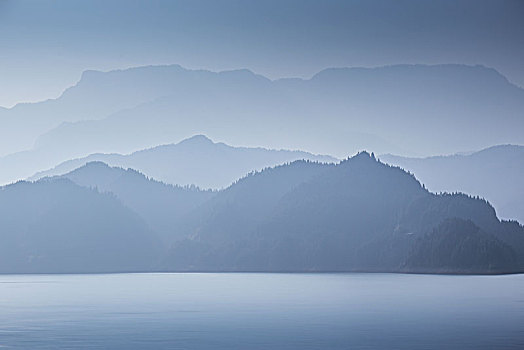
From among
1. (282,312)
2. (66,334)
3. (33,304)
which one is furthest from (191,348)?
(33,304)

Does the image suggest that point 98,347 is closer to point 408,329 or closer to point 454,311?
point 408,329

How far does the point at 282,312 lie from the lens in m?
159

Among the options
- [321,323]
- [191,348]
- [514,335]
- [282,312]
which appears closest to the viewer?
[191,348]

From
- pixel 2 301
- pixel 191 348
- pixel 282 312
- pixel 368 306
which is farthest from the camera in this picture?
pixel 2 301

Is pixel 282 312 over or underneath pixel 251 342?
over

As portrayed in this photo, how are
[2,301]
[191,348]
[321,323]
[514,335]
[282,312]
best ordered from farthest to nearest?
[2,301] → [282,312] → [321,323] → [514,335] → [191,348]

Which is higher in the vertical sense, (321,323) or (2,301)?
(2,301)

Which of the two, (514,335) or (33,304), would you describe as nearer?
(514,335)

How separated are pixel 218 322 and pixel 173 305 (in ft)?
142

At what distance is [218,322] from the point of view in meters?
140

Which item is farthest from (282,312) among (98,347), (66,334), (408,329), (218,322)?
(98,347)

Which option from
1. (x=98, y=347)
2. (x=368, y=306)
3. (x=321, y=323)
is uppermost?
(x=368, y=306)

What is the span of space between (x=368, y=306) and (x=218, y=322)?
4576cm

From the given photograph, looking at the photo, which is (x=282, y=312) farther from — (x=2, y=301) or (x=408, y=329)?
(x=2, y=301)
